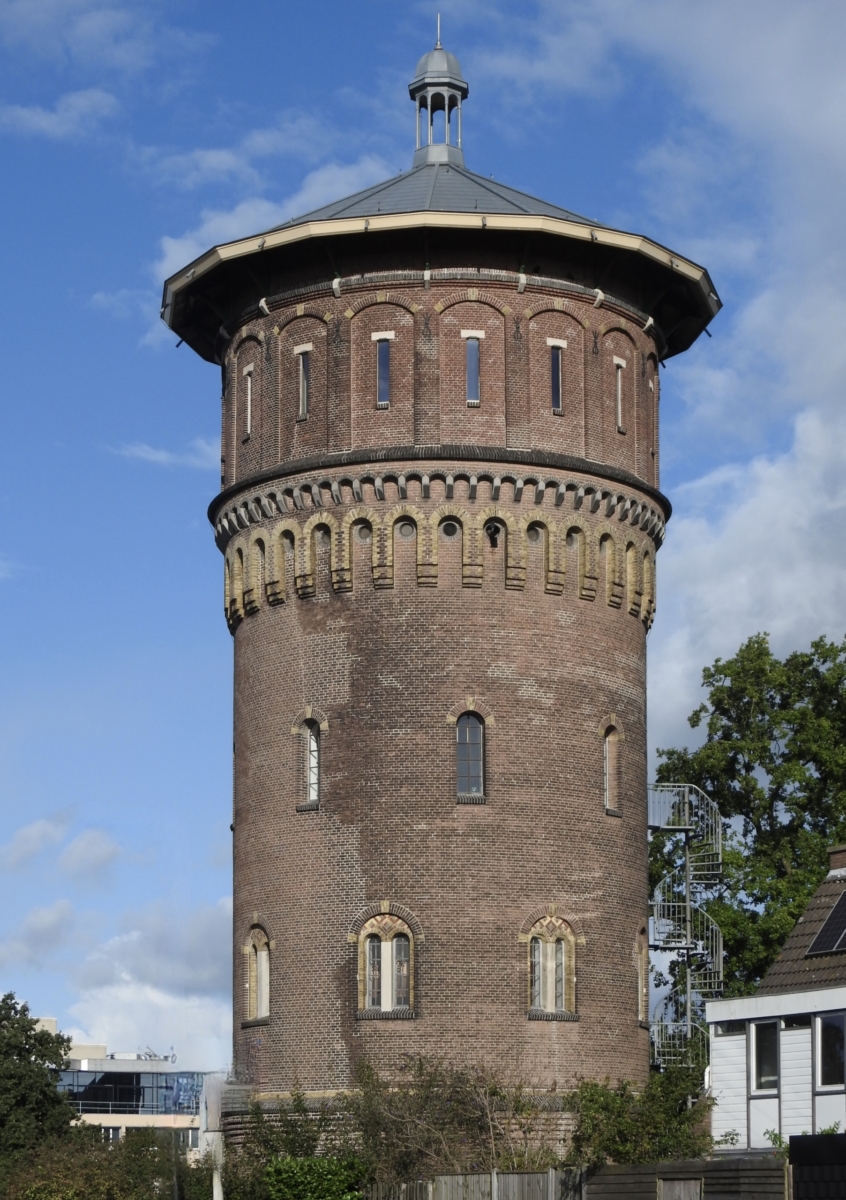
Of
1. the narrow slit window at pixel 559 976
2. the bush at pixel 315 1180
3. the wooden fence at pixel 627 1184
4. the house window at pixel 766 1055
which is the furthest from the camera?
the narrow slit window at pixel 559 976

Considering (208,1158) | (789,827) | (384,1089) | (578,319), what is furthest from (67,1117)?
(578,319)

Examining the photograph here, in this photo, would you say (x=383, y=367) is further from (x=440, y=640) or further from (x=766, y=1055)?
(x=766, y=1055)

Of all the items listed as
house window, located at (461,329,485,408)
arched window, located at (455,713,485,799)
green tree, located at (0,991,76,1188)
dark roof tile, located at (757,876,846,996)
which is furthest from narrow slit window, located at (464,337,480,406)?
green tree, located at (0,991,76,1188)

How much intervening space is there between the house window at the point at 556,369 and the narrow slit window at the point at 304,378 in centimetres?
510

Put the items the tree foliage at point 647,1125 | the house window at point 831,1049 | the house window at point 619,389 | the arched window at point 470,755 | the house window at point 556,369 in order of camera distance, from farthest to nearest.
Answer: the house window at point 619,389 < the house window at point 556,369 < the arched window at point 470,755 < the tree foliage at point 647,1125 < the house window at point 831,1049

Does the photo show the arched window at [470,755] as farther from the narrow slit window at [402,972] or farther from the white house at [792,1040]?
the white house at [792,1040]

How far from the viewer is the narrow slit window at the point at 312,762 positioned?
148 ft

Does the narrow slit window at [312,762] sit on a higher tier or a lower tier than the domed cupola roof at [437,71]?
lower

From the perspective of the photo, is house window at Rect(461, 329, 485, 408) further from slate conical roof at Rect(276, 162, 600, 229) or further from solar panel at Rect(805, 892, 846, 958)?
solar panel at Rect(805, 892, 846, 958)

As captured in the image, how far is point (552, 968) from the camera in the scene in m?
43.8

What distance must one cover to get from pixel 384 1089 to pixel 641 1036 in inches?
256

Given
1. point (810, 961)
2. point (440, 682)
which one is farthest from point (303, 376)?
point (810, 961)

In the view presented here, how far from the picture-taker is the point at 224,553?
1938 inches

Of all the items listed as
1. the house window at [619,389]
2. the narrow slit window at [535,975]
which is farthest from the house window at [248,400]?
the narrow slit window at [535,975]
